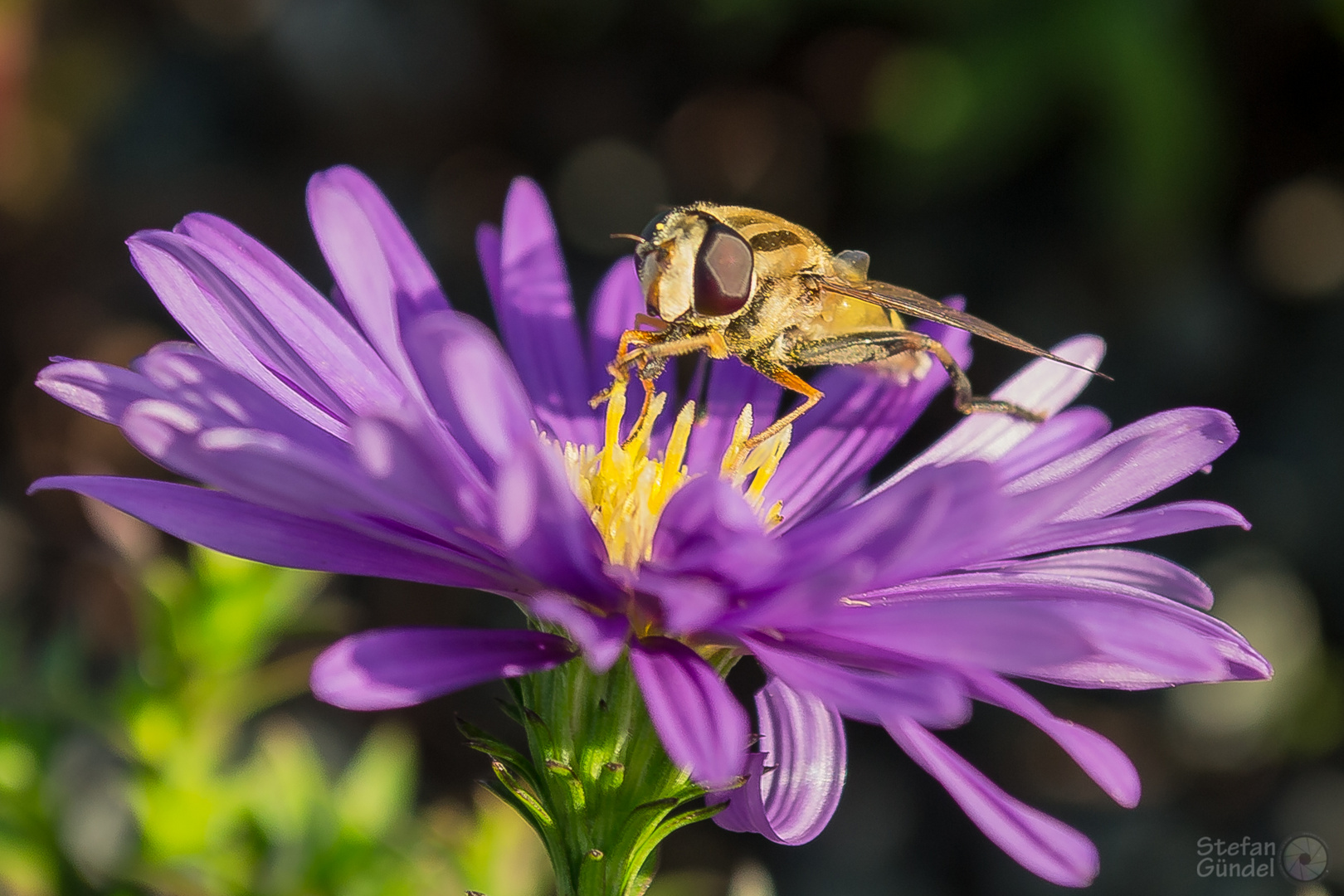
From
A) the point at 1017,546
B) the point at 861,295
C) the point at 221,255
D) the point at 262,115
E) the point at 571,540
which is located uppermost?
the point at 262,115

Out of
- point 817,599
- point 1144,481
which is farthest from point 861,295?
point 817,599

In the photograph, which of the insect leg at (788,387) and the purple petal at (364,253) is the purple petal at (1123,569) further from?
the purple petal at (364,253)

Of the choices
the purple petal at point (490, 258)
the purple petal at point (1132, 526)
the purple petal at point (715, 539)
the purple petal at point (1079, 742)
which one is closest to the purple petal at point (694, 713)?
the purple petal at point (715, 539)

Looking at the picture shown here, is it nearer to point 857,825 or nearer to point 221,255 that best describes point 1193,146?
point 857,825

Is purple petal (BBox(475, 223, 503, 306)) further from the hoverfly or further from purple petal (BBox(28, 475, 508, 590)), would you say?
purple petal (BBox(28, 475, 508, 590))

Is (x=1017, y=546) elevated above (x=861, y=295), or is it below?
below

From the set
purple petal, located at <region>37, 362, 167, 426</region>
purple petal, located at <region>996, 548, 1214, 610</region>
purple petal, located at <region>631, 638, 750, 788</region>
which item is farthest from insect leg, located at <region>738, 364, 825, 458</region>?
purple petal, located at <region>37, 362, 167, 426</region>

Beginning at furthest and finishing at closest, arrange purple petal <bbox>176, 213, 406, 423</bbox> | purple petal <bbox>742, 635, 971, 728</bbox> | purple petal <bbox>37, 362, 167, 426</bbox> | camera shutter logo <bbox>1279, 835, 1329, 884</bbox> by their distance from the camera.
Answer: camera shutter logo <bbox>1279, 835, 1329, 884</bbox>, purple petal <bbox>176, 213, 406, 423</bbox>, purple petal <bbox>37, 362, 167, 426</bbox>, purple petal <bbox>742, 635, 971, 728</bbox>
